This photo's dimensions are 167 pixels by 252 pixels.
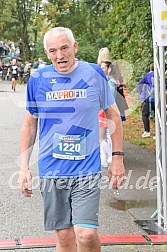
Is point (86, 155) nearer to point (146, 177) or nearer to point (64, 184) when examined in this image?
point (64, 184)

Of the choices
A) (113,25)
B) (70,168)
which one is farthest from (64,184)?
(113,25)

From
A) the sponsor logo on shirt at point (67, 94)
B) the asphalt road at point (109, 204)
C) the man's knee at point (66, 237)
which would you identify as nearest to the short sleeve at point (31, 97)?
the sponsor logo on shirt at point (67, 94)

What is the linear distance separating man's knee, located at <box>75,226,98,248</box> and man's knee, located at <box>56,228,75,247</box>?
0.57 feet

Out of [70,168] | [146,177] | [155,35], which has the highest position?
[155,35]

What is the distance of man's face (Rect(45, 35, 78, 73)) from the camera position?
166 inches

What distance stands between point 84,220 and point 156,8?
286 centimetres

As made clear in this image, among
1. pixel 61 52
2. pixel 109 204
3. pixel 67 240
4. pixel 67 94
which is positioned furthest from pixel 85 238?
pixel 109 204

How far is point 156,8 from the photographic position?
5984 millimetres

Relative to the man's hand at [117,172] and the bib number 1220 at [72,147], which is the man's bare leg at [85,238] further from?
the bib number 1220 at [72,147]

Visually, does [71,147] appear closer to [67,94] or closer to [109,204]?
[67,94]

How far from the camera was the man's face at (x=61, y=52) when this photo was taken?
13.9 ft

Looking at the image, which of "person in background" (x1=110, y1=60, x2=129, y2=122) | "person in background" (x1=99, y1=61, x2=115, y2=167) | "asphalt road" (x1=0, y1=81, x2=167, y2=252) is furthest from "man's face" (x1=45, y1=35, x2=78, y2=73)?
"person in background" (x1=110, y1=60, x2=129, y2=122)

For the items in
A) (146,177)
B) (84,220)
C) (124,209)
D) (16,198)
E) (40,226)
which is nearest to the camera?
(84,220)

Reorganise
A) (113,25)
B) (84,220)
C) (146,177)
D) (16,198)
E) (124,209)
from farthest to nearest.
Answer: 1. (113,25)
2. (146,177)
3. (16,198)
4. (124,209)
5. (84,220)
